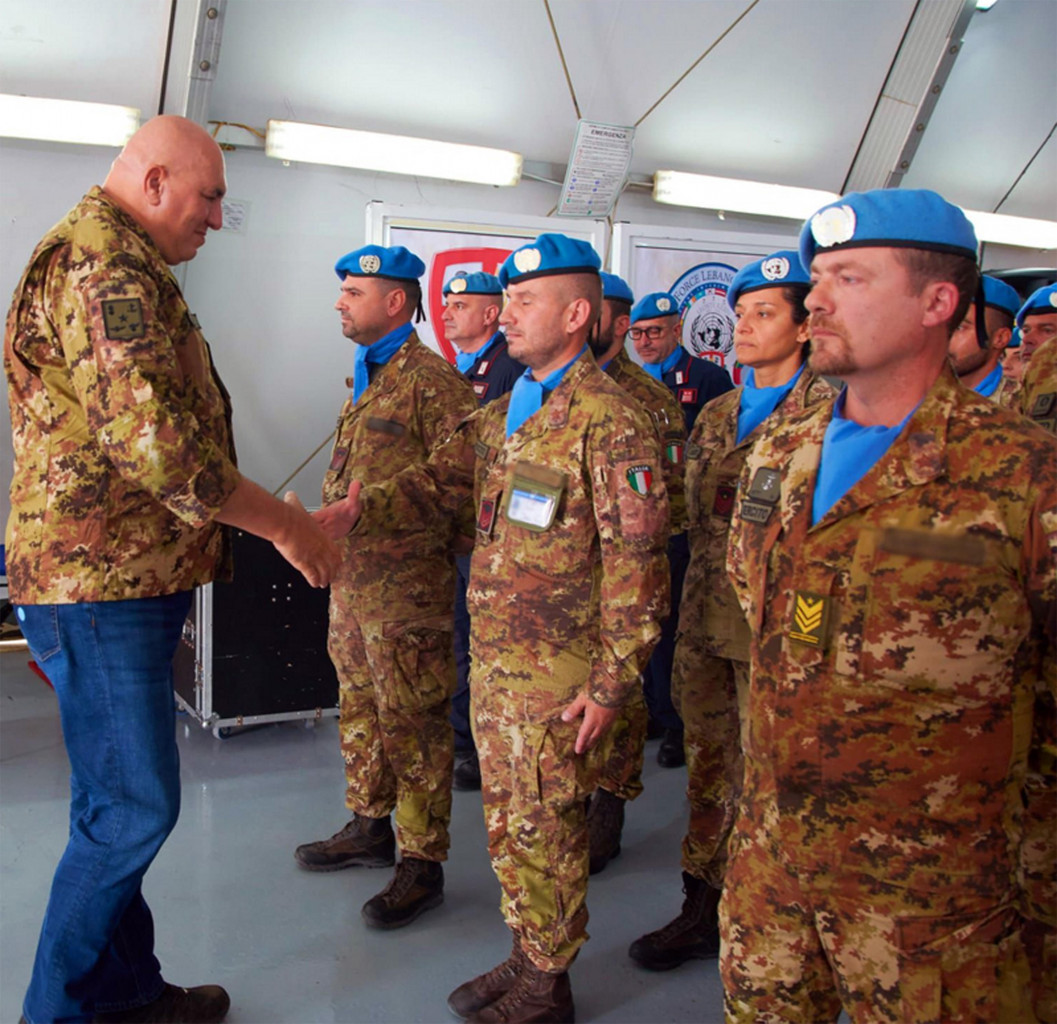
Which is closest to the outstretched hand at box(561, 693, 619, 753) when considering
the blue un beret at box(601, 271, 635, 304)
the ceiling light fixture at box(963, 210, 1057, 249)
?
the blue un beret at box(601, 271, 635, 304)

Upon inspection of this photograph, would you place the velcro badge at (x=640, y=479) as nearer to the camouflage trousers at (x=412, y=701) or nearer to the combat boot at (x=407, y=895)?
the camouflage trousers at (x=412, y=701)

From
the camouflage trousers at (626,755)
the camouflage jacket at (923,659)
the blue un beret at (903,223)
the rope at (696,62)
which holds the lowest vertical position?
the camouflage trousers at (626,755)

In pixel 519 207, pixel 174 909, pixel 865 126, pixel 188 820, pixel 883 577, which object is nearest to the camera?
pixel 883 577

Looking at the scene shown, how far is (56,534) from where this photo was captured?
182 centimetres

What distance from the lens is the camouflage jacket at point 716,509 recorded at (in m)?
2.35

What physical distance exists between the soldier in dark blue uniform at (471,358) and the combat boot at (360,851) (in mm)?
823

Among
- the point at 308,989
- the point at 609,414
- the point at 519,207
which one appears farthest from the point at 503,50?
the point at 308,989

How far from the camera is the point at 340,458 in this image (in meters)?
2.84

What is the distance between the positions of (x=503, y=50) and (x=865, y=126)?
106 inches

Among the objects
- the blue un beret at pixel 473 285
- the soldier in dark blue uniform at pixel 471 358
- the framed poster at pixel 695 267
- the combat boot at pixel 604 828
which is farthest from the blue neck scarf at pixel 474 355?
the combat boot at pixel 604 828

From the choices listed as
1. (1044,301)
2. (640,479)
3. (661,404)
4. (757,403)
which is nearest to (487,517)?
(640,479)

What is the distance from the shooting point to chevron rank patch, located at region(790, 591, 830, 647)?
4.26 feet

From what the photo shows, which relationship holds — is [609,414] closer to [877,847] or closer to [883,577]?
[883,577]

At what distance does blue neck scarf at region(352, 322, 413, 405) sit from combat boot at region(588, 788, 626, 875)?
1.47 m
